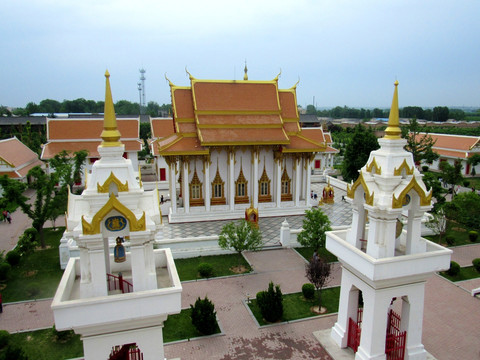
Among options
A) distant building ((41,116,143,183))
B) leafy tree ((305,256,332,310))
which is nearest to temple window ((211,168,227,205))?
leafy tree ((305,256,332,310))

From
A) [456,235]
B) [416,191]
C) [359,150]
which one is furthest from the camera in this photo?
[359,150]

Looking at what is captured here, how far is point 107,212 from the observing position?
7.71m

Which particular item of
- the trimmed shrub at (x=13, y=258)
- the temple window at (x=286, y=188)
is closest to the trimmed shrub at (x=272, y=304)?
the trimmed shrub at (x=13, y=258)

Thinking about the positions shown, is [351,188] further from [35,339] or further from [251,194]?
[251,194]

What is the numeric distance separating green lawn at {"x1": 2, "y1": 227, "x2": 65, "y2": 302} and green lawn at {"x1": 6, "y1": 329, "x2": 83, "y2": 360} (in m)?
2.78

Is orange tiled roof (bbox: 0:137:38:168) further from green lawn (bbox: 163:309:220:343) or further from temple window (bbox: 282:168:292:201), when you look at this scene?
green lawn (bbox: 163:309:220:343)

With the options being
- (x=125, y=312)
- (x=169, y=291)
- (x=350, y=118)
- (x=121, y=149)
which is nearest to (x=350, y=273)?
(x=169, y=291)

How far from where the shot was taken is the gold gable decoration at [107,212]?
7.60m

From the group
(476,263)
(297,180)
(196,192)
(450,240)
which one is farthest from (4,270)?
(450,240)

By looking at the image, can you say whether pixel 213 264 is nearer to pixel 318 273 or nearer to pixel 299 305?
pixel 299 305

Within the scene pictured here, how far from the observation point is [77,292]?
851cm

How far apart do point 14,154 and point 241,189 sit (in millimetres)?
23342

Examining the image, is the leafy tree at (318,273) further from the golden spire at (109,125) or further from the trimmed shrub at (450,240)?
the trimmed shrub at (450,240)

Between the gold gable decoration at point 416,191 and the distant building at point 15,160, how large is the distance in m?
32.1
